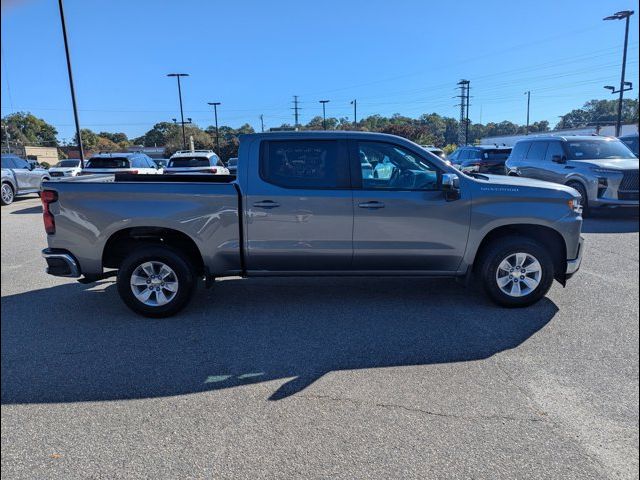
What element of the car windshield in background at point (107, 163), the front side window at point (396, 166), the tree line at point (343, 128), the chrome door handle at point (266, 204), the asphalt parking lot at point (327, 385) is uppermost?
the tree line at point (343, 128)

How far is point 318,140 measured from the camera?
4.76 metres

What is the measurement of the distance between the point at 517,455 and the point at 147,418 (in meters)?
2.22

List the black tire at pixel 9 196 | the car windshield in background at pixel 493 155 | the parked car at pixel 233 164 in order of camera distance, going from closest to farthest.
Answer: the parked car at pixel 233 164, the black tire at pixel 9 196, the car windshield in background at pixel 493 155

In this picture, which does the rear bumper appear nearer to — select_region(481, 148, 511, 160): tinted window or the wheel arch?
the wheel arch

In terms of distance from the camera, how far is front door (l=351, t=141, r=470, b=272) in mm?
4602

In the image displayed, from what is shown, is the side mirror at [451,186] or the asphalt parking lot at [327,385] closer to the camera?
the asphalt parking lot at [327,385]

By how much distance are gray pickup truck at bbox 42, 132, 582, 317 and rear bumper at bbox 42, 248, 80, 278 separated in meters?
0.01

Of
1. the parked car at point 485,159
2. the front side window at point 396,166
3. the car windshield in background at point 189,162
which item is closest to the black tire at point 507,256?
the front side window at point 396,166

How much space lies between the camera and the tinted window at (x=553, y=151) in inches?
447

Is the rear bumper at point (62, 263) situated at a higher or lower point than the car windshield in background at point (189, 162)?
lower

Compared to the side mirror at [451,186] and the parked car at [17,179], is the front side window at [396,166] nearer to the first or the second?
the side mirror at [451,186]

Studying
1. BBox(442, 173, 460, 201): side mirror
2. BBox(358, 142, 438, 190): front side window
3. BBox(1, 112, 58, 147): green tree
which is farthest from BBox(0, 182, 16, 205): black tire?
BBox(442, 173, 460, 201): side mirror

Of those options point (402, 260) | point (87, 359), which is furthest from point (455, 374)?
point (87, 359)

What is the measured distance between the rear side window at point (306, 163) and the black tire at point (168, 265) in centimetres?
126
